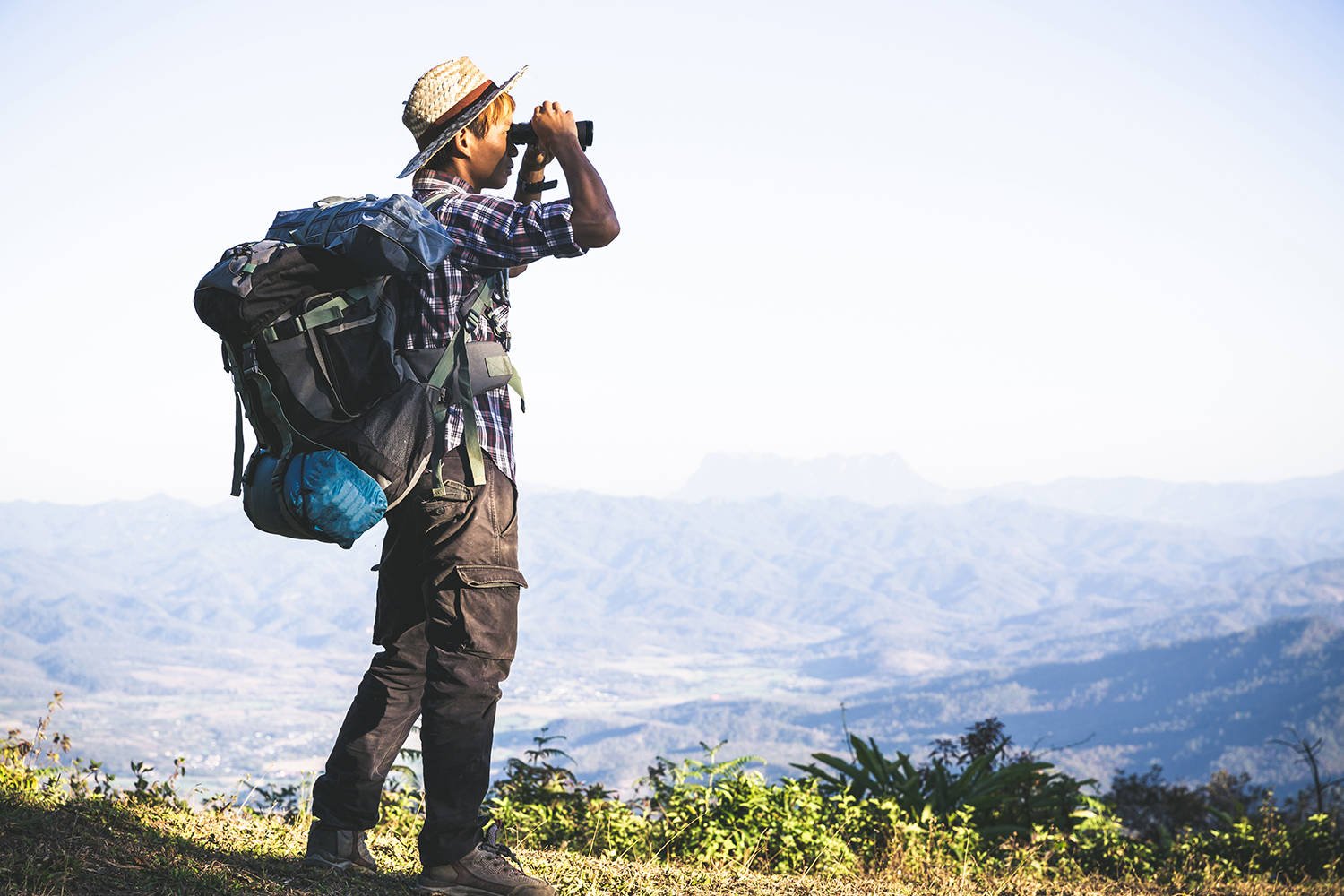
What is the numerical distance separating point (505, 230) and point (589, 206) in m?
0.25

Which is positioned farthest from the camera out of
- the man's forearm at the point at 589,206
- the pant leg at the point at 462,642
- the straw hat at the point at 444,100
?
the straw hat at the point at 444,100

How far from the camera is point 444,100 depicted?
3.47 metres

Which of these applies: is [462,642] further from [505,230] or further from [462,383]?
[505,230]

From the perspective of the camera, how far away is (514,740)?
613 feet

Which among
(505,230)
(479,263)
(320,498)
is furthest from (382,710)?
(505,230)

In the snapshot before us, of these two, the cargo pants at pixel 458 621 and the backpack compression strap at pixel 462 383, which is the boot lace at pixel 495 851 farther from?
the backpack compression strap at pixel 462 383

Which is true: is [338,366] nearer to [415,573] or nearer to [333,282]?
[333,282]

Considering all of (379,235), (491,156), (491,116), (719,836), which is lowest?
(719,836)

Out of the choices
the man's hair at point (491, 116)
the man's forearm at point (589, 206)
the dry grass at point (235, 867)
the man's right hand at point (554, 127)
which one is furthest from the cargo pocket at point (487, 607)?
the man's hair at point (491, 116)

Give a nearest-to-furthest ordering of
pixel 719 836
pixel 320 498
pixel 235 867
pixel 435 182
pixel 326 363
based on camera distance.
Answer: pixel 320 498, pixel 326 363, pixel 435 182, pixel 235 867, pixel 719 836

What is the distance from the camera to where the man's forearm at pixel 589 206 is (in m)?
3.18

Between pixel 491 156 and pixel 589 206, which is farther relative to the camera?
pixel 491 156

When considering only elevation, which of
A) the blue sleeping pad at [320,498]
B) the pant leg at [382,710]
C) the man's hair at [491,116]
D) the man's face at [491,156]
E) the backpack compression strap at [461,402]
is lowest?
the pant leg at [382,710]

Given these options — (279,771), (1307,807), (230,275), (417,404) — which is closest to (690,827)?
(279,771)
